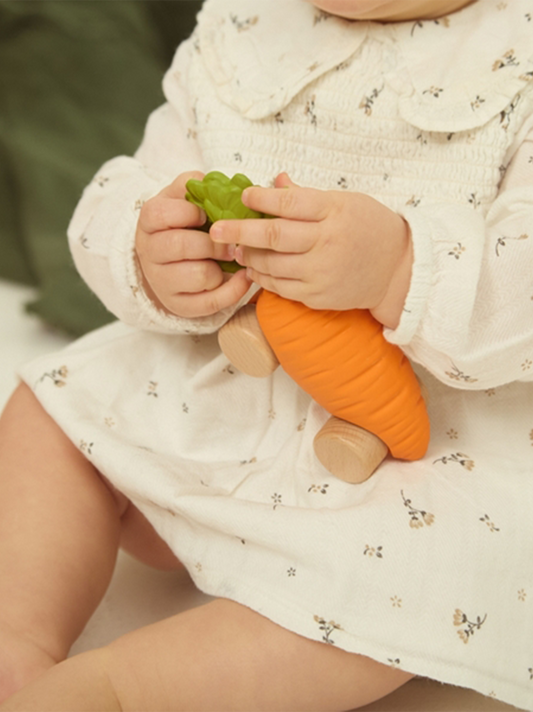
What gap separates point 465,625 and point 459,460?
13cm

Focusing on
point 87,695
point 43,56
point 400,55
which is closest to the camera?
point 87,695

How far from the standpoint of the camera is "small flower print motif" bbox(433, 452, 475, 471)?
67 cm

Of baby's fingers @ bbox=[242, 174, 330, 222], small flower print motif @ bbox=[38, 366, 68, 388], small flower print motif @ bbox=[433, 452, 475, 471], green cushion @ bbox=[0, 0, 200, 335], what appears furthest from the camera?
green cushion @ bbox=[0, 0, 200, 335]

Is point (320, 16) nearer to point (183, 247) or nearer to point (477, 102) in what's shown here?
point (477, 102)

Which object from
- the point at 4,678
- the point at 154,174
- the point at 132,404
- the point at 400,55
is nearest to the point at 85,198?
the point at 154,174

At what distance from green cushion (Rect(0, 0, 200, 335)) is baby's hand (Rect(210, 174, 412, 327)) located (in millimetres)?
633

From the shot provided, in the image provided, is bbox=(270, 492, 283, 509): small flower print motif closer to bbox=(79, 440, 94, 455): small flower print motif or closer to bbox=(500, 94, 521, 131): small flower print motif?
bbox=(79, 440, 94, 455): small flower print motif

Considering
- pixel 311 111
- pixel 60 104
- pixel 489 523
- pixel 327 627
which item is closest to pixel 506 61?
pixel 311 111

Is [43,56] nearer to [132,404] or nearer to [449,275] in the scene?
[132,404]

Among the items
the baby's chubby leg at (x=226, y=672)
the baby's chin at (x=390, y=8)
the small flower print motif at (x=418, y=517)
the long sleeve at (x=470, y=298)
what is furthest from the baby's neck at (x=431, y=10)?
the baby's chubby leg at (x=226, y=672)

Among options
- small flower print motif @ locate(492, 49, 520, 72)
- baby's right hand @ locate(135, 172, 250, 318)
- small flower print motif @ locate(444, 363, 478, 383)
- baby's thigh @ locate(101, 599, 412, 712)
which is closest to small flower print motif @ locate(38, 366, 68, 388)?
baby's right hand @ locate(135, 172, 250, 318)

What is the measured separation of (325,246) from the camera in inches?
22.7

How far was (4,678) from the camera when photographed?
620mm

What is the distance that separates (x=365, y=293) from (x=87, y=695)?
351 millimetres
